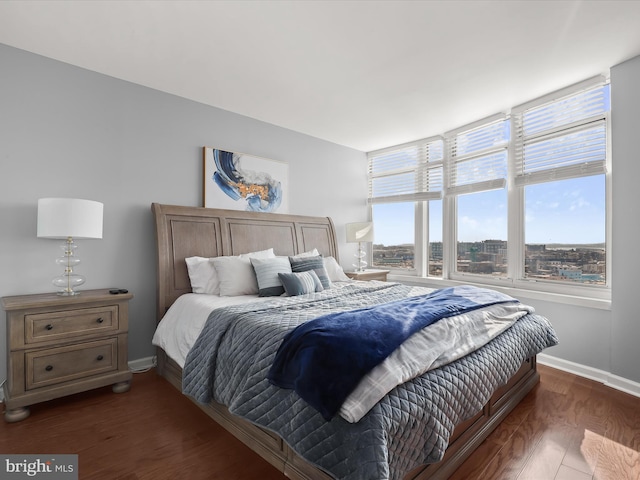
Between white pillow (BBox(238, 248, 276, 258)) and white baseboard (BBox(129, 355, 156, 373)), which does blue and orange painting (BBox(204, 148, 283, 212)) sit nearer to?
white pillow (BBox(238, 248, 276, 258))

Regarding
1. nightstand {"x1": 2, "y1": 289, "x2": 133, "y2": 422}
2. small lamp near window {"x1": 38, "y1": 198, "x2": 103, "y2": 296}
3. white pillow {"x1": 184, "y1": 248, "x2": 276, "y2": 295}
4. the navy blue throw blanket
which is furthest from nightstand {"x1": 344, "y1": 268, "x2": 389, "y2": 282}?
small lamp near window {"x1": 38, "y1": 198, "x2": 103, "y2": 296}

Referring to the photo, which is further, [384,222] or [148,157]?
[384,222]

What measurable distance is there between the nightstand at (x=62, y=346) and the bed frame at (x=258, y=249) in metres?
0.43

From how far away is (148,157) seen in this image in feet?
9.91

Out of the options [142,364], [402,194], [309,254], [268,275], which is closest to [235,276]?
[268,275]

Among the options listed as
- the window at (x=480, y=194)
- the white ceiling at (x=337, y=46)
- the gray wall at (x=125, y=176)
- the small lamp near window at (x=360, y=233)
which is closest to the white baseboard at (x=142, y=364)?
the gray wall at (x=125, y=176)

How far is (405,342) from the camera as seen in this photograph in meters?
1.53

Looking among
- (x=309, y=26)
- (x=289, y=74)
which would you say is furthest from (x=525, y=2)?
(x=289, y=74)

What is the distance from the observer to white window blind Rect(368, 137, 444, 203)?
4441 millimetres

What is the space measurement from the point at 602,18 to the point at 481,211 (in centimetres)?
213

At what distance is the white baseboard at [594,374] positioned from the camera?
255 cm

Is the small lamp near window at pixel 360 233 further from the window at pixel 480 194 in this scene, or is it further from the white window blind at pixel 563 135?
the white window blind at pixel 563 135

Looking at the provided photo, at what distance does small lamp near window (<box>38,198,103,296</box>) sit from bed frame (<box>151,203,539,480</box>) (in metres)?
0.58

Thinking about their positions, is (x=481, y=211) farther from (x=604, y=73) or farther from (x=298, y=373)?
(x=298, y=373)
